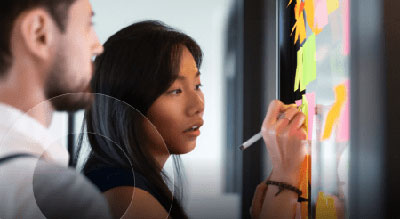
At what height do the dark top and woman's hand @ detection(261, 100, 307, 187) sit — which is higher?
woman's hand @ detection(261, 100, 307, 187)

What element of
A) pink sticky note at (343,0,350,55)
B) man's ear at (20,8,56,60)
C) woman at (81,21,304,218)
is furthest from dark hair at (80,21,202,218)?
pink sticky note at (343,0,350,55)

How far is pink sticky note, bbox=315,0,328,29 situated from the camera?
3.67 feet

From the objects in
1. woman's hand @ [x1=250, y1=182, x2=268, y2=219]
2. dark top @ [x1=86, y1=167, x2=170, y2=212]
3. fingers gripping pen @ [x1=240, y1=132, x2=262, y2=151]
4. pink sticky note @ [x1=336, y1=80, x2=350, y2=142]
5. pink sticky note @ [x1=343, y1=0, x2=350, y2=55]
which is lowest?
woman's hand @ [x1=250, y1=182, x2=268, y2=219]

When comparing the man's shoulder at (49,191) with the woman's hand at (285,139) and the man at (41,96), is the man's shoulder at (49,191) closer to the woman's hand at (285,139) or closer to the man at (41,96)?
the man at (41,96)

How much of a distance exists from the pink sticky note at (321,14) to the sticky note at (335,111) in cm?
19

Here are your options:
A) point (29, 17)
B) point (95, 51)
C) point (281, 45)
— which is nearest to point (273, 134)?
point (281, 45)

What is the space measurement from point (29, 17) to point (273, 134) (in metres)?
0.84

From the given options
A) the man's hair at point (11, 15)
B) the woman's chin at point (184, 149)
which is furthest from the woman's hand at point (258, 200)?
the man's hair at point (11, 15)

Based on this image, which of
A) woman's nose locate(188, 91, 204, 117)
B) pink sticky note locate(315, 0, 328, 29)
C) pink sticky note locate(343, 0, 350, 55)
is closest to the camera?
pink sticky note locate(343, 0, 350, 55)

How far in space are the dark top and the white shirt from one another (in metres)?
0.04

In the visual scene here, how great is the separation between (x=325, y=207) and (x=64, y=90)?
33.7 inches

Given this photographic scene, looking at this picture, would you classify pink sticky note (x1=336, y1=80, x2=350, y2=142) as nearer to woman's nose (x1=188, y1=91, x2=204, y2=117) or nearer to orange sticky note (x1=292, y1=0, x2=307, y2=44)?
orange sticky note (x1=292, y1=0, x2=307, y2=44)

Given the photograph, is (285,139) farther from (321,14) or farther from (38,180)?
(38,180)

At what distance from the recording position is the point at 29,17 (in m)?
1.36
